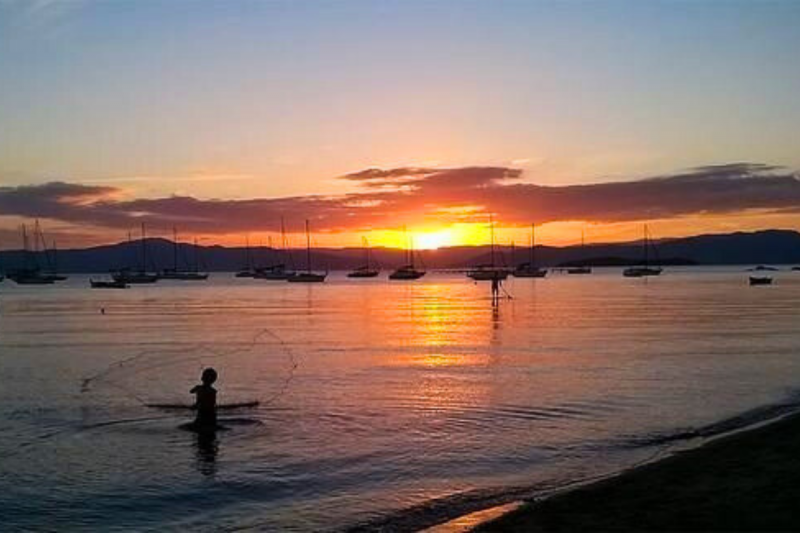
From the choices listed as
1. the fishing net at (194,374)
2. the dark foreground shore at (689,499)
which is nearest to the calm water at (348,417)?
the fishing net at (194,374)

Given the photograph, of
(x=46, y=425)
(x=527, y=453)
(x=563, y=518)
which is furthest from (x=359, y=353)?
(x=563, y=518)

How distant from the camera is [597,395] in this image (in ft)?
97.2

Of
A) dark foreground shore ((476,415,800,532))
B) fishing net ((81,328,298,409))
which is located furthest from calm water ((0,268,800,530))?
dark foreground shore ((476,415,800,532))

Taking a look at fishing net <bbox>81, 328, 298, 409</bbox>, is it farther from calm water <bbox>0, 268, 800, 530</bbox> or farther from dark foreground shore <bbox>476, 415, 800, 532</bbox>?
dark foreground shore <bbox>476, 415, 800, 532</bbox>

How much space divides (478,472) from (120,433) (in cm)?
986

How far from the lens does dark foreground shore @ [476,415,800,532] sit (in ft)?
40.1

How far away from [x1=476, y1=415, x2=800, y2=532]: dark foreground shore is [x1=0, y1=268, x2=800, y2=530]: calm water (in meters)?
1.96

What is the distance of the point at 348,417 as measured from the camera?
25938mm

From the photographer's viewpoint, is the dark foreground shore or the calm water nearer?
the dark foreground shore

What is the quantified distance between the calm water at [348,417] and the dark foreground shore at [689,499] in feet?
6.43

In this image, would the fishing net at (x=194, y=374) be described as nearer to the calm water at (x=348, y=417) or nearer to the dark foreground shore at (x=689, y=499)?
the calm water at (x=348, y=417)

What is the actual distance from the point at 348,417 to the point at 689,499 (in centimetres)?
1345

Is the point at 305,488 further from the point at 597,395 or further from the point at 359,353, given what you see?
the point at 359,353

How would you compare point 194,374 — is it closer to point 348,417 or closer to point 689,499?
point 348,417
